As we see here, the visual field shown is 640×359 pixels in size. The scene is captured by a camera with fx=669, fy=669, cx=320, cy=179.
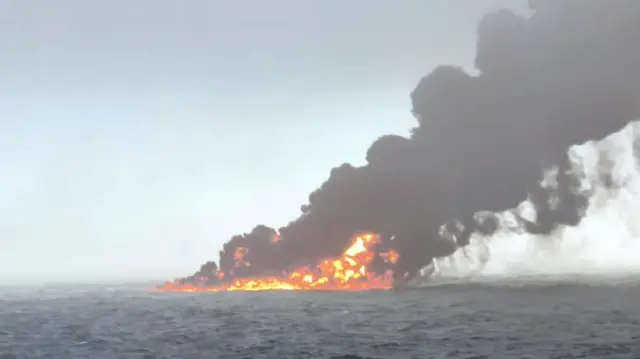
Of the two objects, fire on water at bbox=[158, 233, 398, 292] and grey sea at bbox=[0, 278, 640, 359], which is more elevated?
fire on water at bbox=[158, 233, 398, 292]

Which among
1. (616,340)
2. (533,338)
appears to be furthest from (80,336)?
(616,340)

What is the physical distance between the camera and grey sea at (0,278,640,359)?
231ft

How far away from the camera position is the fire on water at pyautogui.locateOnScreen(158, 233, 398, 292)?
176375 millimetres

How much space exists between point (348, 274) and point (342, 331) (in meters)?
93.2

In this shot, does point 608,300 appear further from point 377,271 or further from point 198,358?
point 198,358

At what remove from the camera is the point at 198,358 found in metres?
68.4

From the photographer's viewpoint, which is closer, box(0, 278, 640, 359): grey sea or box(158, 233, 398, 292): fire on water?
box(0, 278, 640, 359): grey sea

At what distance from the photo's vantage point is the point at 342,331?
9044cm

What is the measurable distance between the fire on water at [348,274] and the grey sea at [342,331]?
109 ft

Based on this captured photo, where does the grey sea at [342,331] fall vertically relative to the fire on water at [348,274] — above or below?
below

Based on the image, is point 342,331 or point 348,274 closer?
point 342,331

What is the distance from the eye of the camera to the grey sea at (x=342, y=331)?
231 ft

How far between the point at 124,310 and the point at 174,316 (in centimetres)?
2659

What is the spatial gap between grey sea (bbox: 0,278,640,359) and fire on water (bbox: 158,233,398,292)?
3314cm
